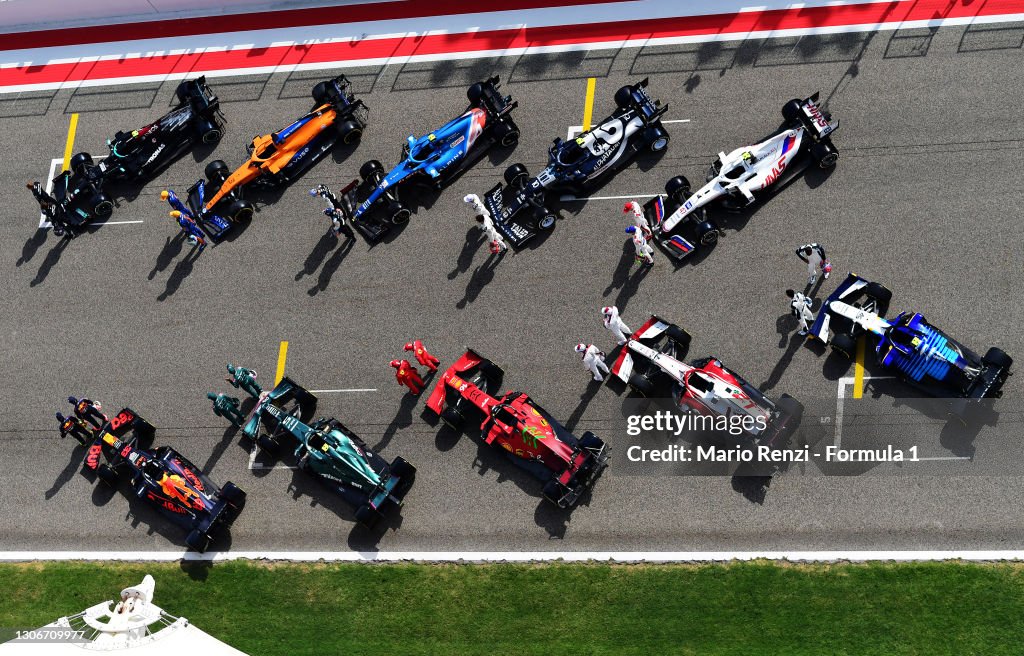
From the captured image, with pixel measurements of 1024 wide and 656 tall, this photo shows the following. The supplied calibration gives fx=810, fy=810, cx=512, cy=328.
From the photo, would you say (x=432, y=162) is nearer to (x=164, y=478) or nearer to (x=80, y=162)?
(x=164, y=478)

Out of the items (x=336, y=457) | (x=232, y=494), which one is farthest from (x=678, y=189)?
(x=232, y=494)

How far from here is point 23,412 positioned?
23688 mm

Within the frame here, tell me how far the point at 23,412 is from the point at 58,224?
632 cm

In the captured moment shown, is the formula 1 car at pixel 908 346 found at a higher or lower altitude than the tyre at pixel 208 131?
higher

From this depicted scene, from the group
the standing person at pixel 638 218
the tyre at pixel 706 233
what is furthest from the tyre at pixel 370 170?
the tyre at pixel 706 233

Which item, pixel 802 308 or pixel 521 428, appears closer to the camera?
pixel 521 428

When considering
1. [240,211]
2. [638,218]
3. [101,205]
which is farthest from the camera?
[101,205]

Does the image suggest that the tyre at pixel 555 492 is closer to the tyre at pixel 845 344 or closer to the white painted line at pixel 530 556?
the white painted line at pixel 530 556

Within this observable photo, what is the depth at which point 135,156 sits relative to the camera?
26.4 metres

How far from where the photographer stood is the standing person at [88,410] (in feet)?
73.2

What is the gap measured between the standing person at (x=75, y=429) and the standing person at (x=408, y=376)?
8.95m

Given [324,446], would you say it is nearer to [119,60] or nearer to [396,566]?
[396,566]

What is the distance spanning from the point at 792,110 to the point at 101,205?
70.2ft

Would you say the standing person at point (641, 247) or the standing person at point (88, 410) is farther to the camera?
the standing person at point (88, 410)
